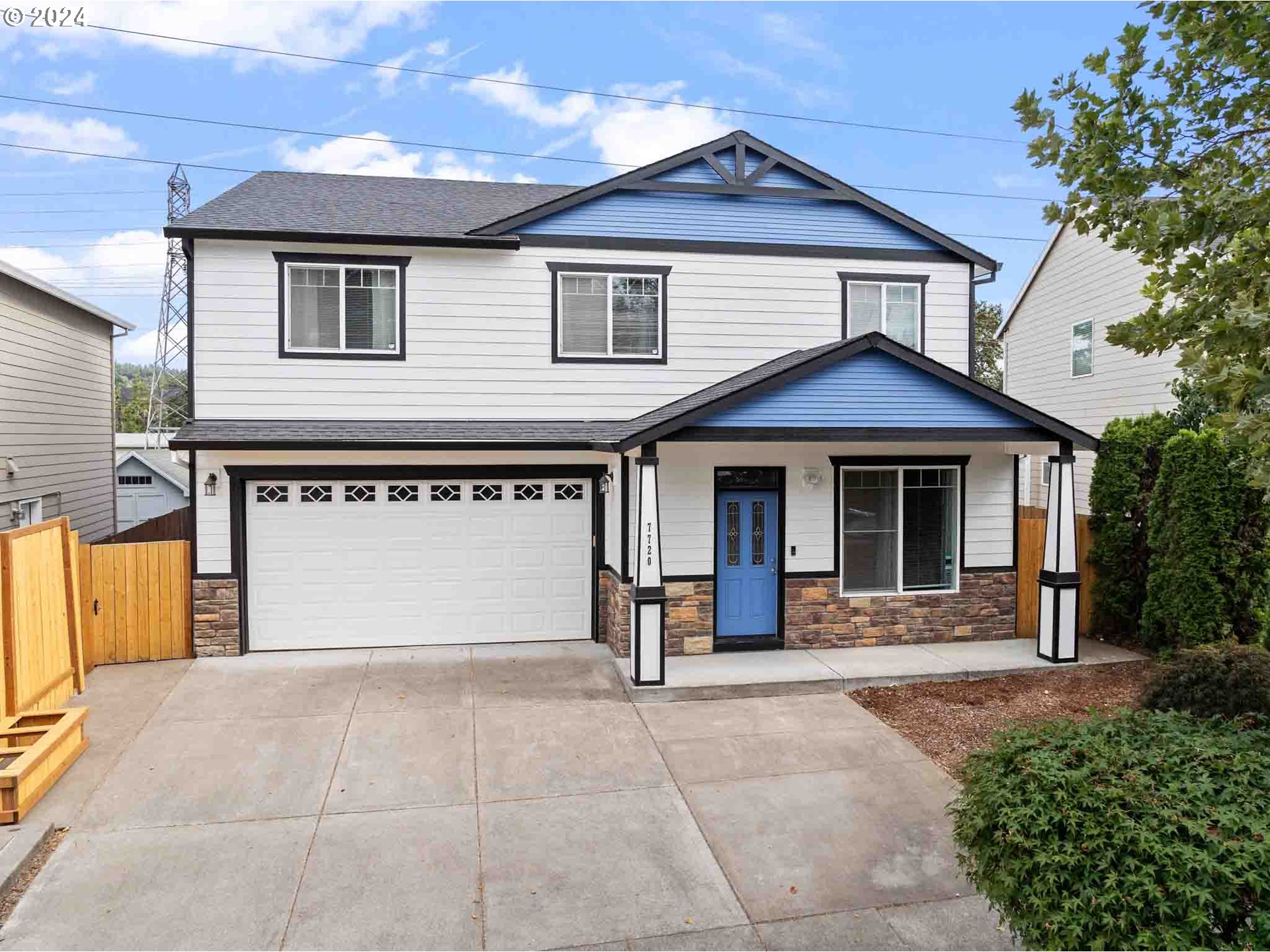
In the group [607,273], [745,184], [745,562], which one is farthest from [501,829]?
[745,184]

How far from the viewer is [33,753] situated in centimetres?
567

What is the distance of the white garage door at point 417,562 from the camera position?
9.73 m

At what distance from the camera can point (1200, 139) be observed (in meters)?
4.08

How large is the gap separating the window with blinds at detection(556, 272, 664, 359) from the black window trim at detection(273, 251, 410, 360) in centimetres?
198

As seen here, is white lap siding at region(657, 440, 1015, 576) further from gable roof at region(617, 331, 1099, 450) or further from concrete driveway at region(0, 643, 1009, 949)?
concrete driveway at region(0, 643, 1009, 949)

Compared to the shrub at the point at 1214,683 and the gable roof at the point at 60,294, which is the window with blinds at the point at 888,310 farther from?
the gable roof at the point at 60,294

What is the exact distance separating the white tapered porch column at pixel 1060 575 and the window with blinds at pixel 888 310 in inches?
104

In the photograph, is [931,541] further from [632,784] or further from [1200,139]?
[1200,139]

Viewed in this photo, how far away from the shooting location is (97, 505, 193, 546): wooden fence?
11.9 m

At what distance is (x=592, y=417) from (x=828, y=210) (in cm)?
446

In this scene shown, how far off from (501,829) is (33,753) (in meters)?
3.49

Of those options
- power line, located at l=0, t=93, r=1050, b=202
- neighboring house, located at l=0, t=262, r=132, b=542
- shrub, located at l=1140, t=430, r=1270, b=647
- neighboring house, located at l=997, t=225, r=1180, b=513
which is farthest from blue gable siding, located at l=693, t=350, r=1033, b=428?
neighboring house, located at l=0, t=262, r=132, b=542

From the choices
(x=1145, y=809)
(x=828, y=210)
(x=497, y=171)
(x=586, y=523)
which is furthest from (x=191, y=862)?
(x=497, y=171)

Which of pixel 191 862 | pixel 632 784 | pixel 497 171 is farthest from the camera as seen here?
pixel 497 171
